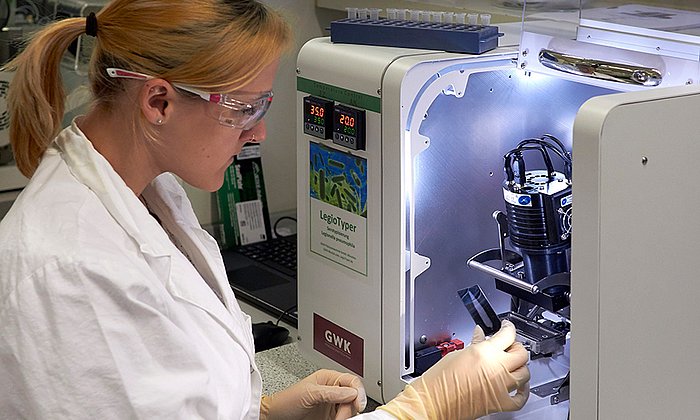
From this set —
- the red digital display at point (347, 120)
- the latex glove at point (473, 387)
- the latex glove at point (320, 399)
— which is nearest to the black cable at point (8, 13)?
the red digital display at point (347, 120)

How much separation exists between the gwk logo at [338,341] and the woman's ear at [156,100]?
62 cm

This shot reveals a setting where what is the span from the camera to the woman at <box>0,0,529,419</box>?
1060mm

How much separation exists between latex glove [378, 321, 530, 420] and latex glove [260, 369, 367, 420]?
14cm

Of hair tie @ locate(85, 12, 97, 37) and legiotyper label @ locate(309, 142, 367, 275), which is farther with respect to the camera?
legiotyper label @ locate(309, 142, 367, 275)

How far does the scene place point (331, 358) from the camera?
171 cm

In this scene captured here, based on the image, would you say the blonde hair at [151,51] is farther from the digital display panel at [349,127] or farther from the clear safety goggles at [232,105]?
the digital display panel at [349,127]

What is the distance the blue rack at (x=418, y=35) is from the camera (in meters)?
1.52

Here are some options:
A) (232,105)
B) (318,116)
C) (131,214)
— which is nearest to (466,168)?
(318,116)

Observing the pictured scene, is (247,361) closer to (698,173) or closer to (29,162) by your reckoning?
(29,162)

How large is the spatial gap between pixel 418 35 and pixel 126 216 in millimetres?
630

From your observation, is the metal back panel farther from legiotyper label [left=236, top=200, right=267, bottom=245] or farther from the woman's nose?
legiotyper label [left=236, top=200, right=267, bottom=245]

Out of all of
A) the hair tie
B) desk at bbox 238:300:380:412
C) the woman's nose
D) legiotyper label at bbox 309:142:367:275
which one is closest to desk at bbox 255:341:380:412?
desk at bbox 238:300:380:412

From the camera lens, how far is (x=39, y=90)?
3.97 ft

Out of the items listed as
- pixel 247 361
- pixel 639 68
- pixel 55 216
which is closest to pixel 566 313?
pixel 639 68
